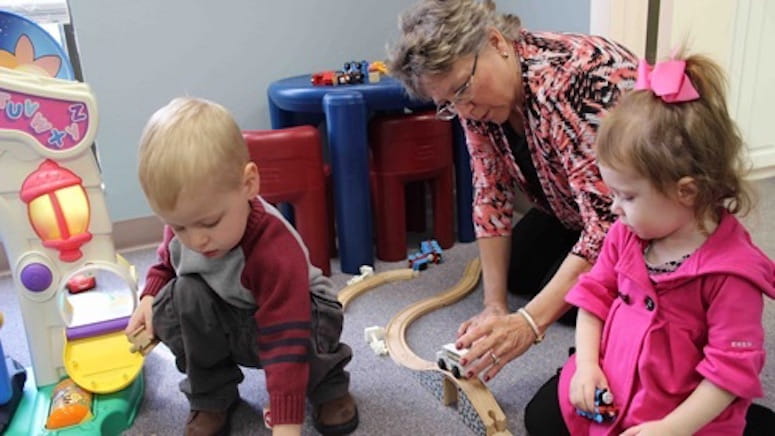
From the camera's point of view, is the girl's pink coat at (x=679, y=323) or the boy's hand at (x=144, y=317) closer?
the girl's pink coat at (x=679, y=323)

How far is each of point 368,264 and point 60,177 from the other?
31.7 inches

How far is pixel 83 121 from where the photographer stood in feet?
3.54

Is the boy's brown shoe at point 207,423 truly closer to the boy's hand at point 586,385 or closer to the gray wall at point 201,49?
the boy's hand at point 586,385

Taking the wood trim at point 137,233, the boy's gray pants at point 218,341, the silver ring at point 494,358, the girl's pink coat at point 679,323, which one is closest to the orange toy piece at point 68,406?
the boy's gray pants at point 218,341

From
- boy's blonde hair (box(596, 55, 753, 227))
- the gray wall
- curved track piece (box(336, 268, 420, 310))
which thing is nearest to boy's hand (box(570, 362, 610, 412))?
boy's blonde hair (box(596, 55, 753, 227))

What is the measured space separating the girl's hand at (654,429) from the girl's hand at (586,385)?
0.08 m

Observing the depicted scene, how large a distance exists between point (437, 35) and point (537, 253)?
0.68 meters

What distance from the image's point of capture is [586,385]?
2.75ft

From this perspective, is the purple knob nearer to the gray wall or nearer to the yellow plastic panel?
the yellow plastic panel

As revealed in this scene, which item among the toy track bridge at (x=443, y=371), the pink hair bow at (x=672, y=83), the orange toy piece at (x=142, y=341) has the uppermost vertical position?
the pink hair bow at (x=672, y=83)

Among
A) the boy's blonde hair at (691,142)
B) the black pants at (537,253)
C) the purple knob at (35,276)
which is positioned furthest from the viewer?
the black pants at (537,253)

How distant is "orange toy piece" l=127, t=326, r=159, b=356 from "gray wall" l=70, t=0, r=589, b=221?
98cm

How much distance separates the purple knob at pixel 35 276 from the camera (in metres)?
1.08

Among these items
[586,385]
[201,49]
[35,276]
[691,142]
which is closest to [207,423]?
[35,276]
